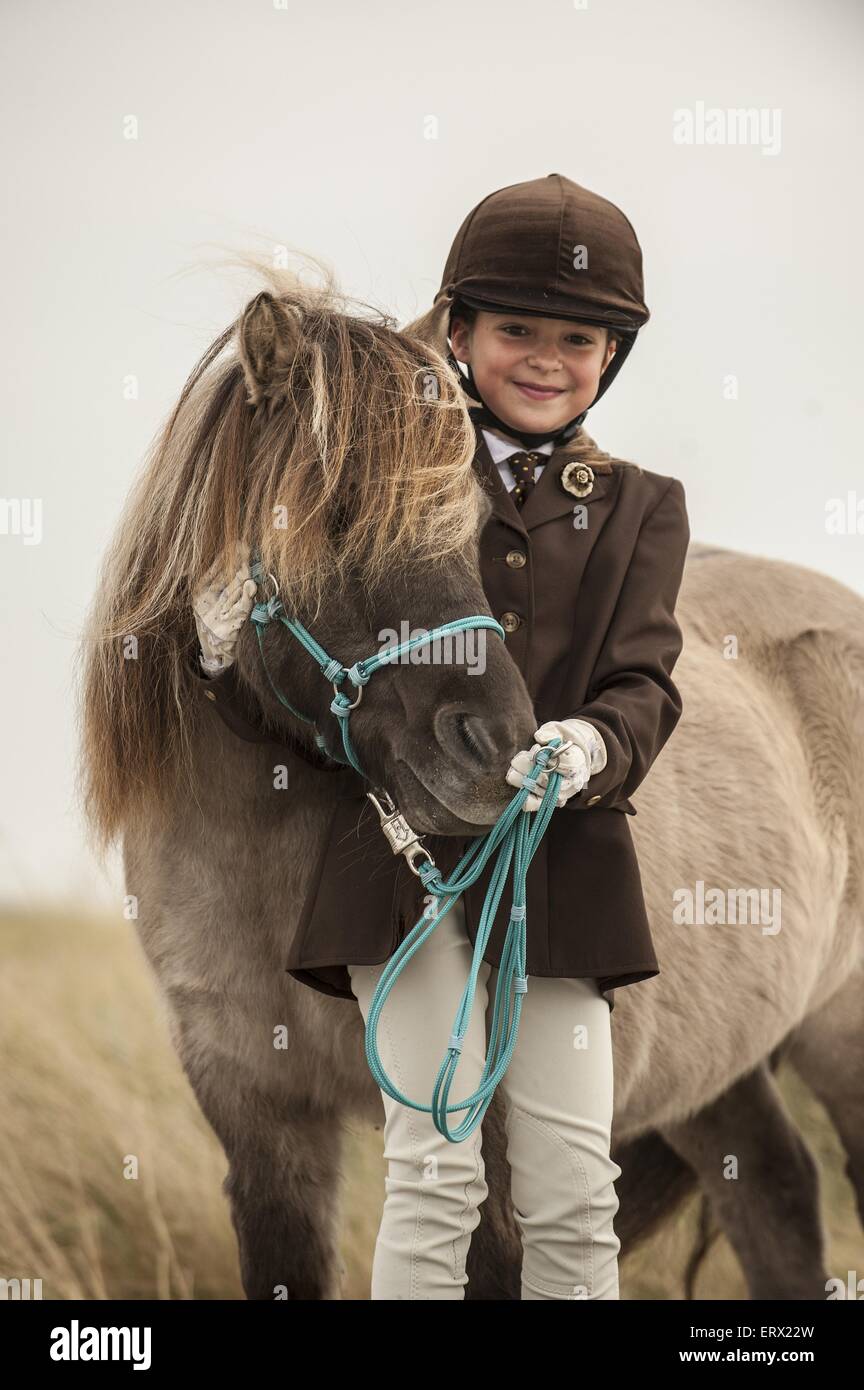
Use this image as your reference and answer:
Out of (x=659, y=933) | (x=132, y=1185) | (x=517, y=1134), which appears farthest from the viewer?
(x=132, y=1185)

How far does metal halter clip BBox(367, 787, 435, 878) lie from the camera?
5.43 feet

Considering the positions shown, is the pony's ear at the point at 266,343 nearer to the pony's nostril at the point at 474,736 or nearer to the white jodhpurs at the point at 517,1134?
the pony's nostril at the point at 474,736

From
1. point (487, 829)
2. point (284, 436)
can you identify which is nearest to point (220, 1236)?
point (487, 829)

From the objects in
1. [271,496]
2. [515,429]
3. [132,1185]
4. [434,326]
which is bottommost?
[132,1185]

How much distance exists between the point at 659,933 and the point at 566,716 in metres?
0.83

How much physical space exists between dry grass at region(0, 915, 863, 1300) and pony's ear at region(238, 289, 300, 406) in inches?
70.8

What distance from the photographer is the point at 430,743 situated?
1593 mm

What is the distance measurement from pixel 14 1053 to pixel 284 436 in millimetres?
2586

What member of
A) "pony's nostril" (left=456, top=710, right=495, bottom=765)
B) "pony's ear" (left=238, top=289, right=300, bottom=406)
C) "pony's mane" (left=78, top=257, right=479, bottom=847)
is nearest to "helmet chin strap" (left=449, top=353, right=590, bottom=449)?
"pony's mane" (left=78, top=257, right=479, bottom=847)

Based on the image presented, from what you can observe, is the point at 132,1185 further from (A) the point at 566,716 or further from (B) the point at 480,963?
(A) the point at 566,716

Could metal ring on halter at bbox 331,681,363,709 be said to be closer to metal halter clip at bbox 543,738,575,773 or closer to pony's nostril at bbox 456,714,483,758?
pony's nostril at bbox 456,714,483,758

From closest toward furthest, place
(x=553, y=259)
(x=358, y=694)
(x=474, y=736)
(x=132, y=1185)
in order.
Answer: (x=474, y=736) → (x=358, y=694) → (x=553, y=259) → (x=132, y=1185)

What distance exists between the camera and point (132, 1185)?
133 inches

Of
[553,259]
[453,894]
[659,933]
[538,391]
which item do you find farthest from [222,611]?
[659,933]
